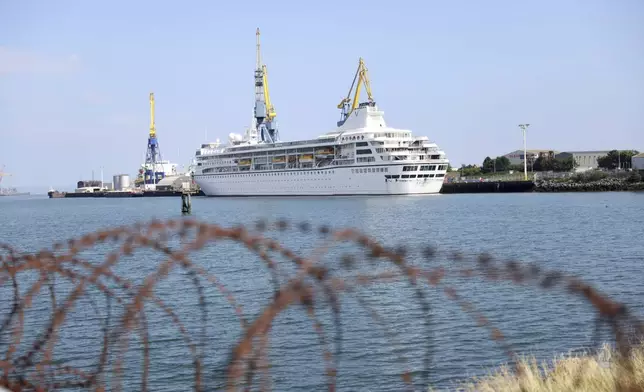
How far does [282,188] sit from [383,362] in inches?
Result: 3193

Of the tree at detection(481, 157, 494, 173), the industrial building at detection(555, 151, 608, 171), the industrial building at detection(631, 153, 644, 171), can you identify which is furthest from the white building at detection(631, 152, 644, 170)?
the industrial building at detection(555, 151, 608, 171)

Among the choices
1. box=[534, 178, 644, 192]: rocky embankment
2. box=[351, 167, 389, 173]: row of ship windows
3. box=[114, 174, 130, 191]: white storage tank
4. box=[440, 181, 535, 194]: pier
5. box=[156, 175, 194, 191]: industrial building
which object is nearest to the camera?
box=[351, 167, 389, 173]: row of ship windows

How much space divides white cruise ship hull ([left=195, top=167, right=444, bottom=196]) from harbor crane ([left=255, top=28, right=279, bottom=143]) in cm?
1189

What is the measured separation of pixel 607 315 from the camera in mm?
4398

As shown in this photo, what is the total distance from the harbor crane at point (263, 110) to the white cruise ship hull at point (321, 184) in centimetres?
1189

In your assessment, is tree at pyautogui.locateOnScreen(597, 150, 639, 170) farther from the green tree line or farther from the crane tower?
the crane tower

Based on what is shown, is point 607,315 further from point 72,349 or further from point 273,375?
point 72,349

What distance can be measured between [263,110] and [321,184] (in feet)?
97.7

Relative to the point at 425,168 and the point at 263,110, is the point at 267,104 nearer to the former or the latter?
the point at 263,110

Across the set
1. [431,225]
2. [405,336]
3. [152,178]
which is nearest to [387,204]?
[431,225]

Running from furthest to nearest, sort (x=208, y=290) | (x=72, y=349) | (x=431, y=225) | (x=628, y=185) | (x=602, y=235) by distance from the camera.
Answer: (x=628, y=185), (x=431, y=225), (x=602, y=235), (x=208, y=290), (x=72, y=349)

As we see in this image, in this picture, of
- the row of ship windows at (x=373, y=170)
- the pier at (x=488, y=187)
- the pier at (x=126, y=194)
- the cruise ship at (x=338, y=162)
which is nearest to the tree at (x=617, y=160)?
the pier at (x=488, y=187)

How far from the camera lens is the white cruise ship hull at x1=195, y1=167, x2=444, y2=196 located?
270 feet

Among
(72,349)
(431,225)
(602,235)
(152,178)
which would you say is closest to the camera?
(72,349)
